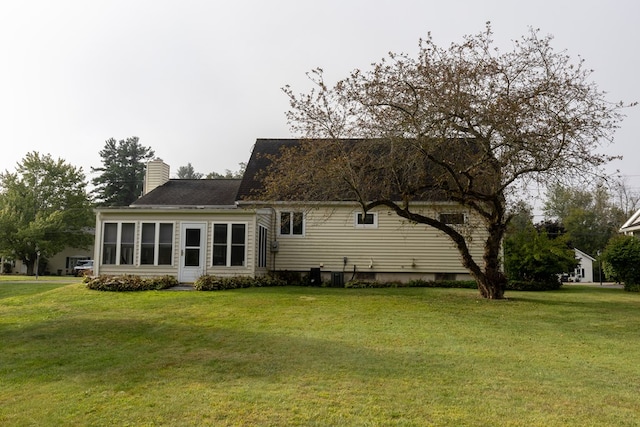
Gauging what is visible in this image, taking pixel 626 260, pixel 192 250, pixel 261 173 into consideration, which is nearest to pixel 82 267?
pixel 261 173

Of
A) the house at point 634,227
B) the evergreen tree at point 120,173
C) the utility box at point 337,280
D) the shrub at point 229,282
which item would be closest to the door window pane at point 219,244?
the shrub at point 229,282

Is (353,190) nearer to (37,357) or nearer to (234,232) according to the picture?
(234,232)

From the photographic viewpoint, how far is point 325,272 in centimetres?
2072

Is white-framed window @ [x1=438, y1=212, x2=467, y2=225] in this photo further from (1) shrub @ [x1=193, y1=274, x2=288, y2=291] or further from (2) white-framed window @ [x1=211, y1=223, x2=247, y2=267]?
(2) white-framed window @ [x1=211, y1=223, x2=247, y2=267]

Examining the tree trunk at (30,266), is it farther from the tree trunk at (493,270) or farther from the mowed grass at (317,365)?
the tree trunk at (493,270)

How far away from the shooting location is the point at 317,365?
671 centimetres

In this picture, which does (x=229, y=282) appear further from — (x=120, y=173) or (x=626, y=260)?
(x=120, y=173)

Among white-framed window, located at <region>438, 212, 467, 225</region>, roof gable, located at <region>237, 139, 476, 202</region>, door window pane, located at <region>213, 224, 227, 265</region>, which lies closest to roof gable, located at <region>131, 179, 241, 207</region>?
roof gable, located at <region>237, 139, 476, 202</region>

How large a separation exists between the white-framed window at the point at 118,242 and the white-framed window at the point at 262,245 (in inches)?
179

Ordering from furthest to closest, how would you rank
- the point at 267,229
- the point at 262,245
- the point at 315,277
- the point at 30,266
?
the point at 30,266, the point at 267,229, the point at 315,277, the point at 262,245

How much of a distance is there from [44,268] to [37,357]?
4439cm

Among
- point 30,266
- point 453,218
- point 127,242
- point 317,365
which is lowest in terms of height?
point 317,365

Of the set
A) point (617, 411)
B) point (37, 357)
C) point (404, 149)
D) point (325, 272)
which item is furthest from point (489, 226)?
point (37, 357)

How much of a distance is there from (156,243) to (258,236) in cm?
365
